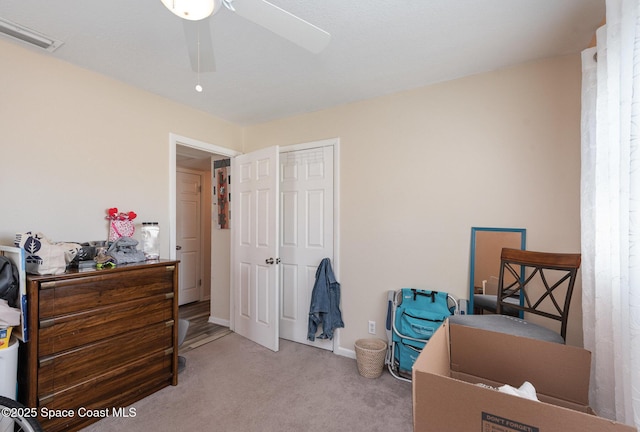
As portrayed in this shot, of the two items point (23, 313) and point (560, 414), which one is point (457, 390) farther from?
point (23, 313)

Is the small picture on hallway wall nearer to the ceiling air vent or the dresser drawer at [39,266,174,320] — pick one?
the dresser drawer at [39,266,174,320]

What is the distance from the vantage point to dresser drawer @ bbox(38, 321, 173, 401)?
1.71 m

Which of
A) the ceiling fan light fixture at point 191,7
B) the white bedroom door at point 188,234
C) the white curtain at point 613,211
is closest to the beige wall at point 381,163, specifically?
the white curtain at point 613,211

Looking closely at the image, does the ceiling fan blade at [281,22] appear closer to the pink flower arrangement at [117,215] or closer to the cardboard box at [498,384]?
the cardboard box at [498,384]

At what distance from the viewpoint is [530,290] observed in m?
2.15

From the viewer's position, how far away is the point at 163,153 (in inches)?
111

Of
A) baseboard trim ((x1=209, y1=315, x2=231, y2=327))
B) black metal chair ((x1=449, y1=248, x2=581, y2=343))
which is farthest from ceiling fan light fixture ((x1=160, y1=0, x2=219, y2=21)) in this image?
baseboard trim ((x1=209, y1=315, x2=231, y2=327))

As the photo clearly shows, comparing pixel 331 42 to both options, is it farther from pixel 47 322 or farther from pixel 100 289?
pixel 47 322

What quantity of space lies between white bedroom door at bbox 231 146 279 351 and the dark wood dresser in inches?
37.3

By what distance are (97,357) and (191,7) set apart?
2.15 metres

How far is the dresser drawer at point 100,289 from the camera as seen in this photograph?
1.72m

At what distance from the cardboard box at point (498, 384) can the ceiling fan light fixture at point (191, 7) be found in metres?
1.43

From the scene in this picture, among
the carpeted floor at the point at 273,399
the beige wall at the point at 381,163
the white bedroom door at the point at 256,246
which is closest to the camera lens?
the carpeted floor at the point at 273,399

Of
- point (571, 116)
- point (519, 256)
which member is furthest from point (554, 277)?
point (571, 116)
